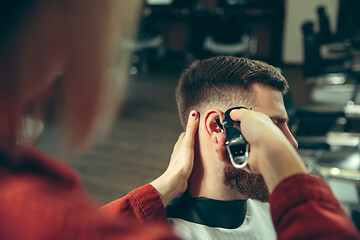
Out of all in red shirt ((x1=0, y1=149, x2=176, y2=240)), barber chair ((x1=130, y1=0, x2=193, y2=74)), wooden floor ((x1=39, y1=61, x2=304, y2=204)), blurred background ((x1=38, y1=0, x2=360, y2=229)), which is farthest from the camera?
barber chair ((x1=130, y1=0, x2=193, y2=74))

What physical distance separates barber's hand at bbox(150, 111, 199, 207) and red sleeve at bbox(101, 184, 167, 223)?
25mm

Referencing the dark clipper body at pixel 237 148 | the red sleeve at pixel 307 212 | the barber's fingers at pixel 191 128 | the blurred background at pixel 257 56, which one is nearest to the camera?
the red sleeve at pixel 307 212

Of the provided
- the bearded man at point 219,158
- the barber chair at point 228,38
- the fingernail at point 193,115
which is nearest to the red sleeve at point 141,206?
the bearded man at point 219,158

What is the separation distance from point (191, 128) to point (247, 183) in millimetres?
219

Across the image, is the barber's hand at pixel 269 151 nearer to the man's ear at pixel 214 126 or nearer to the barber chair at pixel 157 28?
the man's ear at pixel 214 126

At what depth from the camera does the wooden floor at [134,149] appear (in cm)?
272

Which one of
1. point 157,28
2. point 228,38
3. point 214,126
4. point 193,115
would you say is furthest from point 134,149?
point 157,28

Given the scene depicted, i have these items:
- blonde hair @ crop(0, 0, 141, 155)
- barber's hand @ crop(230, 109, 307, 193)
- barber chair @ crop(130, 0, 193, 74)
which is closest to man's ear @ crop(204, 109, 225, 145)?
barber's hand @ crop(230, 109, 307, 193)

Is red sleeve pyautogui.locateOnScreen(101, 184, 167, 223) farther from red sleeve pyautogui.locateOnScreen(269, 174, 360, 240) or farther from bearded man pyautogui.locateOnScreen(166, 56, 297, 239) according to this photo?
red sleeve pyautogui.locateOnScreen(269, 174, 360, 240)

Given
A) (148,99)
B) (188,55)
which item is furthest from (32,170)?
(188,55)

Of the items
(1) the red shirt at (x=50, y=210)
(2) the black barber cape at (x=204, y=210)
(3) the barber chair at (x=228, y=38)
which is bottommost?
(3) the barber chair at (x=228, y=38)

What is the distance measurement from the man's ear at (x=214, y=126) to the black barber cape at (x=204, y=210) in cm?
20

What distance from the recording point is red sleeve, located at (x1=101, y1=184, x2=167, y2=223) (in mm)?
887

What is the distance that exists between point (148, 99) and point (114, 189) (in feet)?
7.76
